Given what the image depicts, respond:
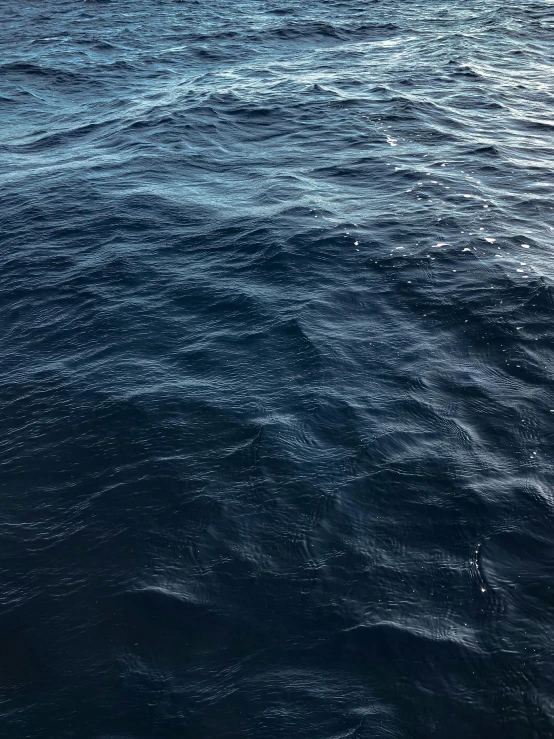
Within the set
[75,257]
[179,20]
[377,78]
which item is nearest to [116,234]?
[75,257]

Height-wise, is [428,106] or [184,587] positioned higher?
[428,106]

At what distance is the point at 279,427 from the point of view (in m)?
14.8

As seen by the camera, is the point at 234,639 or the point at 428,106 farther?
the point at 428,106

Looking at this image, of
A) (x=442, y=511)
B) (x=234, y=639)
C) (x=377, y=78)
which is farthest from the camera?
(x=377, y=78)

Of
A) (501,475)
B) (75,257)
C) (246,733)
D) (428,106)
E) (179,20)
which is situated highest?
(179,20)

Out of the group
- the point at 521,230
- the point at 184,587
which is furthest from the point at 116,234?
the point at 184,587

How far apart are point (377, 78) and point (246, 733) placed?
32617 mm

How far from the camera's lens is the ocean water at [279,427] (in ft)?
34.5

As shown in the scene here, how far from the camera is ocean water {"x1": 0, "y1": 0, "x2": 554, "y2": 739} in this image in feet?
34.5

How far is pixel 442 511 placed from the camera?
12.9m

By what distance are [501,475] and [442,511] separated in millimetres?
1501

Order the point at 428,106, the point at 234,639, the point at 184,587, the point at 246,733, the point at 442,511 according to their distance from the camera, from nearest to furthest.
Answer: the point at 246,733
the point at 234,639
the point at 184,587
the point at 442,511
the point at 428,106

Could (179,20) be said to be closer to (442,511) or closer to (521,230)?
(521,230)

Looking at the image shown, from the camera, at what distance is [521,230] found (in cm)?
2156
